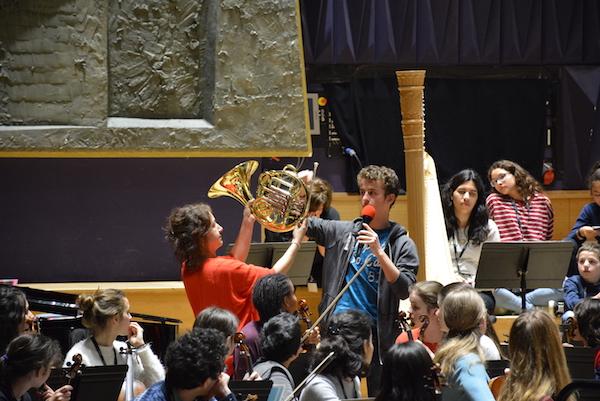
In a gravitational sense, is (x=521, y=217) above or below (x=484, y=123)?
below

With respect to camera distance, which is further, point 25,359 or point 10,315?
point 10,315

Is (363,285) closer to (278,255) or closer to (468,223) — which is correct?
(278,255)

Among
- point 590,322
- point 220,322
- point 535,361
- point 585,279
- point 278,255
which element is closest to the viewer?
point 535,361

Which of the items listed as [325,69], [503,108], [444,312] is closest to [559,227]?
[503,108]

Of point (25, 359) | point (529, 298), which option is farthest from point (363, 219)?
point (529, 298)

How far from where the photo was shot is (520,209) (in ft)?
27.0

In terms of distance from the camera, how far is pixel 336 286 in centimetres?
568

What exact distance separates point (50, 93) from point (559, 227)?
17.6 ft

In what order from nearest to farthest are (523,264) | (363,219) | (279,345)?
(279,345)
(363,219)
(523,264)

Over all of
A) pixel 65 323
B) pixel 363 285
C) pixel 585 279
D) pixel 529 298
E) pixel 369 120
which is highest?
pixel 369 120

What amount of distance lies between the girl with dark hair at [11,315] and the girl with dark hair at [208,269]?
2.77 feet

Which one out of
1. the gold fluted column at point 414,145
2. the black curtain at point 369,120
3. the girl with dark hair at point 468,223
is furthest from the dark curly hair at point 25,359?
the black curtain at point 369,120

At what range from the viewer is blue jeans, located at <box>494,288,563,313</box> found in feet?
26.2

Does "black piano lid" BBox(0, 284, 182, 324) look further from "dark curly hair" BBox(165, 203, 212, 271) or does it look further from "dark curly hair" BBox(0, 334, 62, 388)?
"dark curly hair" BBox(0, 334, 62, 388)
